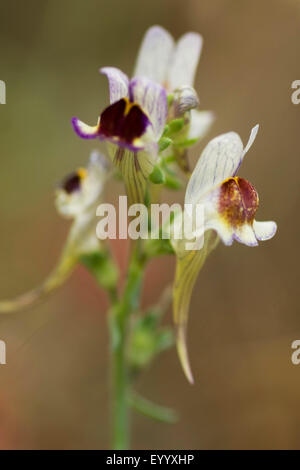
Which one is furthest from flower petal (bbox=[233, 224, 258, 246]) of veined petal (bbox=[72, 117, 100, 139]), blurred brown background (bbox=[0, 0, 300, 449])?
blurred brown background (bbox=[0, 0, 300, 449])

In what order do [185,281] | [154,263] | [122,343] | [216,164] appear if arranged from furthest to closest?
[154,263]
[122,343]
[185,281]
[216,164]

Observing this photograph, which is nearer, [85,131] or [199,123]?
[85,131]

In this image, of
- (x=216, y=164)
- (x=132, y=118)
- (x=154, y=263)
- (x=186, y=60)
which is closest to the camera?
(x=132, y=118)

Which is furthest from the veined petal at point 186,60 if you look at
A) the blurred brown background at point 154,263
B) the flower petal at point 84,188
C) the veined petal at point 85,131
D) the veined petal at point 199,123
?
the blurred brown background at point 154,263

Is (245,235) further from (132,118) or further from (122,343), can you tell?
(122,343)

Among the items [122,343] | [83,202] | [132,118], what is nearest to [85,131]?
[132,118]

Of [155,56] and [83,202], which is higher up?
[155,56]

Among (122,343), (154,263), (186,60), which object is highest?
(154,263)
